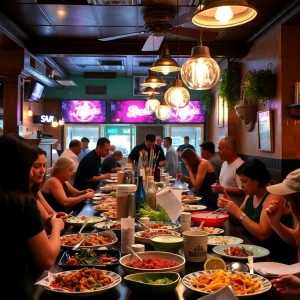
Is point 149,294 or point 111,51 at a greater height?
point 111,51

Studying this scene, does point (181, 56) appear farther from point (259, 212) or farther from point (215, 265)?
point (215, 265)

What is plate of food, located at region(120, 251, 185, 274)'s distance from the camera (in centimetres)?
193

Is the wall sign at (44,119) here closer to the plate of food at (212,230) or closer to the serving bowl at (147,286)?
the plate of food at (212,230)

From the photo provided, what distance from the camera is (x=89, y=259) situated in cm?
213

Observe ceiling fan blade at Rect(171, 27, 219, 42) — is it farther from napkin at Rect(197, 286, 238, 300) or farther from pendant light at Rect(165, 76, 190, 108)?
napkin at Rect(197, 286, 238, 300)

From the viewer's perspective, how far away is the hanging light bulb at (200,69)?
10.9 ft

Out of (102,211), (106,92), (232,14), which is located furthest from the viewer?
(106,92)

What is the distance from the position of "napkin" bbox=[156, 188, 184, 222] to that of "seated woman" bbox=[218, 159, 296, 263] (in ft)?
1.33

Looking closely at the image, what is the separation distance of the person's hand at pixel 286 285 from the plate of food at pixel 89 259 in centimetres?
77

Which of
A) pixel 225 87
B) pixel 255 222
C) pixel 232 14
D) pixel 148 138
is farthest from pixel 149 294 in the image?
pixel 225 87

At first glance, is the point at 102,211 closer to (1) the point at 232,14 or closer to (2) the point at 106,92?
(1) the point at 232,14

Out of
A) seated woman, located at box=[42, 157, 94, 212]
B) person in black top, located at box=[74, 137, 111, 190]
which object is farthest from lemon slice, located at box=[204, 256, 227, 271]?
person in black top, located at box=[74, 137, 111, 190]

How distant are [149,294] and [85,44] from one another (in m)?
6.69

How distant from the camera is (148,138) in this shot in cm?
798
